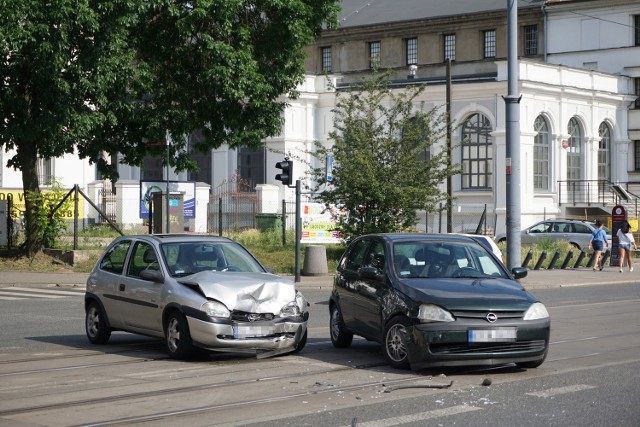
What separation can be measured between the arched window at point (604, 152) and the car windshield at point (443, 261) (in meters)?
49.8

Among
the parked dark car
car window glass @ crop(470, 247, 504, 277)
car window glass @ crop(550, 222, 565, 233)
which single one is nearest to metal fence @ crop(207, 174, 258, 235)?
car window glass @ crop(550, 222, 565, 233)

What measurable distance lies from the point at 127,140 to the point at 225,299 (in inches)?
820

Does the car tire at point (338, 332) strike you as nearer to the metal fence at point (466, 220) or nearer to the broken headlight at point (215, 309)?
the broken headlight at point (215, 309)

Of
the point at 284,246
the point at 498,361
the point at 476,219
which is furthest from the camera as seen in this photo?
the point at 476,219

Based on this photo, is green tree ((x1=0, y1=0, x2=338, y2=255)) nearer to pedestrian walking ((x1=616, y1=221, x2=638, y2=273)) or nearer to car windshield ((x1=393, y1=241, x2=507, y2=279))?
pedestrian walking ((x1=616, y1=221, x2=638, y2=273))

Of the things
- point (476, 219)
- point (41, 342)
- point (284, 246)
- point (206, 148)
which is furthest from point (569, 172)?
point (41, 342)

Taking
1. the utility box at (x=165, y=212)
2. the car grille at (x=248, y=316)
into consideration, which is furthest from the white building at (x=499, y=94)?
the car grille at (x=248, y=316)

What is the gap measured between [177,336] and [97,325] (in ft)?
7.39

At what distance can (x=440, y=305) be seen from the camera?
39.8 ft

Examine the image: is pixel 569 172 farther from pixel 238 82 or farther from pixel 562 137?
pixel 238 82

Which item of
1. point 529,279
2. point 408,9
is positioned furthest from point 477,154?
point 529,279

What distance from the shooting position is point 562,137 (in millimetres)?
57875

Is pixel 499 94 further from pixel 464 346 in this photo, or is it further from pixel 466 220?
pixel 464 346

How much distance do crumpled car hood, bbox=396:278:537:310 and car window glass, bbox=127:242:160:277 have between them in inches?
134
